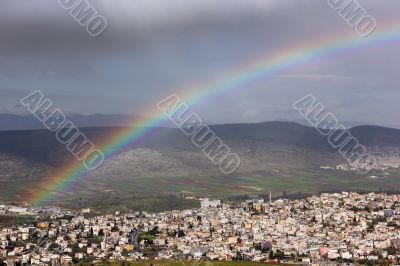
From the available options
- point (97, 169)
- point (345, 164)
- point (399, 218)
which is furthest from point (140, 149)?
point (399, 218)

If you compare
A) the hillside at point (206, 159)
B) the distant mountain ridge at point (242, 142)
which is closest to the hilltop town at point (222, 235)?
the hillside at point (206, 159)

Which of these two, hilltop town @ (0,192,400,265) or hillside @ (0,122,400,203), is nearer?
hilltop town @ (0,192,400,265)

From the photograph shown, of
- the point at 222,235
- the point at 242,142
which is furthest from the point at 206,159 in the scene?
the point at 222,235

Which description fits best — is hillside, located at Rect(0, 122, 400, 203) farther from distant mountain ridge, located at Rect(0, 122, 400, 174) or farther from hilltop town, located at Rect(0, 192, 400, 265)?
hilltop town, located at Rect(0, 192, 400, 265)

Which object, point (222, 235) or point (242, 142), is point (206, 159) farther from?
point (222, 235)

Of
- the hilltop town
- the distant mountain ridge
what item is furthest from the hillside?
the hilltop town

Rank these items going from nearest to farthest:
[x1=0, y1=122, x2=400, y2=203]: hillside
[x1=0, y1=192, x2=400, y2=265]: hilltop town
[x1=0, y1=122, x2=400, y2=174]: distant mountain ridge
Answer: [x1=0, y1=192, x2=400, y2=265]: hilltop town → [x1=0, y1=122, x2=400, y2=203]: hillside → [x1=0, y1=122, x2=400, y2=174]: distant mountain ridge

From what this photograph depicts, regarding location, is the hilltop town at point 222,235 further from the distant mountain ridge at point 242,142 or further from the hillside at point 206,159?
the distant mountain ridge at point 242,142

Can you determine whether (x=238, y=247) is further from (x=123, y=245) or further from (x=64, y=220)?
(x=64, y=220)
